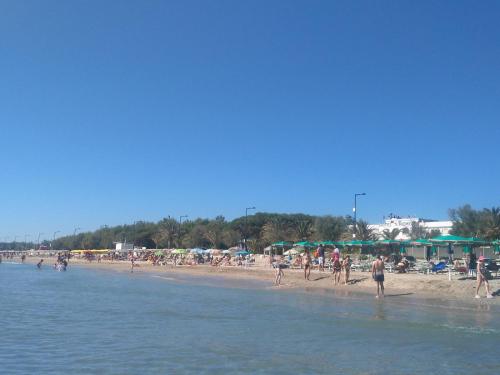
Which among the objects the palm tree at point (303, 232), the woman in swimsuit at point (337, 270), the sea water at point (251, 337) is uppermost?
the palm tree at point (303, 232)

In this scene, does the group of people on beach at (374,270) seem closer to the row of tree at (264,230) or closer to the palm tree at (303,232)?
the palm tree at (303,232)

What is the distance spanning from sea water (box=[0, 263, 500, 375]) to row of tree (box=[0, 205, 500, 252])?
43.5m

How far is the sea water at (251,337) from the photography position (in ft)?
29.5

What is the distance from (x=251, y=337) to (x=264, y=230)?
6299 centimetres

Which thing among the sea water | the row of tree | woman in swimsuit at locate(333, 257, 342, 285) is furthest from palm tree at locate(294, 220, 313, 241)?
the sea water

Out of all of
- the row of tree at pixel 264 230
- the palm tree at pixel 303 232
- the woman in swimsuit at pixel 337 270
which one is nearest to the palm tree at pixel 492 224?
the row of tree at pixel 264 230

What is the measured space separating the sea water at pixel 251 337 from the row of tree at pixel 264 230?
43520 millimetres

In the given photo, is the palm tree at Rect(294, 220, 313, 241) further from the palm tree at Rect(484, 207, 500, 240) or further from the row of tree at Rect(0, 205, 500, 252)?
the palm tree at Rect(484, 207, 500, 240)

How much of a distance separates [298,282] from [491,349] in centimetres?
1818

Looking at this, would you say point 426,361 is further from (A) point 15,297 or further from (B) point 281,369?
(A) point 15,297

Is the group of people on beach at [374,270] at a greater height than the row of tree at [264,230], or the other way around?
the row of tree at [264,230]

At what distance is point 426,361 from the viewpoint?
938 cm

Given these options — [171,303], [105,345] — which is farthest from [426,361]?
[171,303]

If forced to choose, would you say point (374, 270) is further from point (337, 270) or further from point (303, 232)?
point (303, 232)
